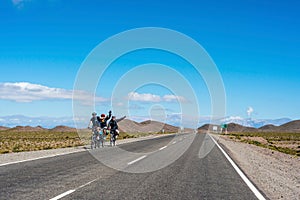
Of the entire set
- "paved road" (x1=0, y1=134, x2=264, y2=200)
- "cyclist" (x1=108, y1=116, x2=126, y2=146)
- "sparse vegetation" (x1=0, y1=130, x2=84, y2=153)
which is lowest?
"paved road" (x1=0, y1=134, x2=264, y2=200)

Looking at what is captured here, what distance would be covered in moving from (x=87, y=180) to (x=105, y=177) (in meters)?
0.75

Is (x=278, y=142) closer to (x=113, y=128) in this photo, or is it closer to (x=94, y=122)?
(x=113, y=128)

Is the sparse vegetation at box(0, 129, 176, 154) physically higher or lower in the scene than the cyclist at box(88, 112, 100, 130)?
lower

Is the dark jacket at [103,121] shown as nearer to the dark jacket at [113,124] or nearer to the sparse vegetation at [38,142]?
the dark jacket at [113,124]

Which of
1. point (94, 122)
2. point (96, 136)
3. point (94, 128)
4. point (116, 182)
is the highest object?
point (94, 122)

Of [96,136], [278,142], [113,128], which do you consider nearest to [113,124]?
[113,128]

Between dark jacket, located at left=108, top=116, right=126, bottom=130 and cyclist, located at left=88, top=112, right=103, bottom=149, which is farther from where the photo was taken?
dark jacket, located at left=108, top=116, right=126, bottom=130

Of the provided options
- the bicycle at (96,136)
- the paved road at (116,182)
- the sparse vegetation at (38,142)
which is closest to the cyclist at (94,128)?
the bicycle at (96,136)

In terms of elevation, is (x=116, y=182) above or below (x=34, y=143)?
below

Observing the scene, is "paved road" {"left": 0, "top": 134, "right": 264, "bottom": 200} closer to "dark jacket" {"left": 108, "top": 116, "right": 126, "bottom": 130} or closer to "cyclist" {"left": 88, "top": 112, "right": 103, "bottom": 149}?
"cyclist" {"left": 88, "top": 112, "right": 103, "bottom": 149}

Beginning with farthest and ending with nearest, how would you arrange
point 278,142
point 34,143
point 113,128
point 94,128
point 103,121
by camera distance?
1. point 278,142
2. point 34,143
3. point 113,128
4. point 103,121
5. point 94,128

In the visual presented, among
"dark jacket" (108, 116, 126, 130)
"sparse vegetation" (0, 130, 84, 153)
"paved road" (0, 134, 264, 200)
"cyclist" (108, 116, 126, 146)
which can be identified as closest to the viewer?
"paved road" (0, 134, 264, 200)

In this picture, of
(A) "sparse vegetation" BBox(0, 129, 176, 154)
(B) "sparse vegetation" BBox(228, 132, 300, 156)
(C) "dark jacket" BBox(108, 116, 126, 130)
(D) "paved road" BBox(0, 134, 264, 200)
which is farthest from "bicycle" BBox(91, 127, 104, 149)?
(B) "sparse vegetation" BBox(228, 132, 300, 156)

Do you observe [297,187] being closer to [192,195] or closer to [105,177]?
[192,195]
